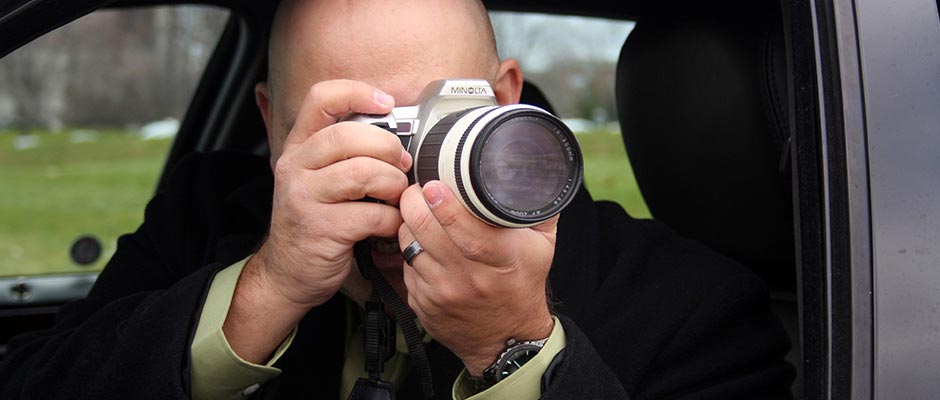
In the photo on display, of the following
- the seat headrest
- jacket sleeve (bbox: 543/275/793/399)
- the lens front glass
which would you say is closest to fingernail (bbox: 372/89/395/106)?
the lens front glass

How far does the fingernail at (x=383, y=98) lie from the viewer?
3.75 feet

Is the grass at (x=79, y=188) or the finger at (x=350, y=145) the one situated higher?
the finger at (x=350, y=145)

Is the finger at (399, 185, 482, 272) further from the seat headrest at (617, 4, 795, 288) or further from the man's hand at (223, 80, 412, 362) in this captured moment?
the seat headrest at (617, 4, 795, 288)

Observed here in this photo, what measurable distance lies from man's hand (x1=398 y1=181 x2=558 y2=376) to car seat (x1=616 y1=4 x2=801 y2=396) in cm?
61

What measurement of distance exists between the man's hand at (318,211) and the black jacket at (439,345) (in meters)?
0.07

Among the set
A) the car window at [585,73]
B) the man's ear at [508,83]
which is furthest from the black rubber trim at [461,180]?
the car window at [585,73]

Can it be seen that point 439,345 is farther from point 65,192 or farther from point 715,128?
point 65,192

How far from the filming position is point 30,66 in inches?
142

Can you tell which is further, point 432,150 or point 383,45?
point 383,45

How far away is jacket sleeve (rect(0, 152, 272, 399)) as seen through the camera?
45.6 inches

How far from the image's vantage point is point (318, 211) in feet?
3.60

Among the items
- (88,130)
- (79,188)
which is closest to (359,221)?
(79,188)

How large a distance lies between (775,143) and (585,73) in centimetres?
86

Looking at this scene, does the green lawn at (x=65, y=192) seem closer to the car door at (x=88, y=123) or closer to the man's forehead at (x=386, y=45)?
the car door at (x=88, y=123)
